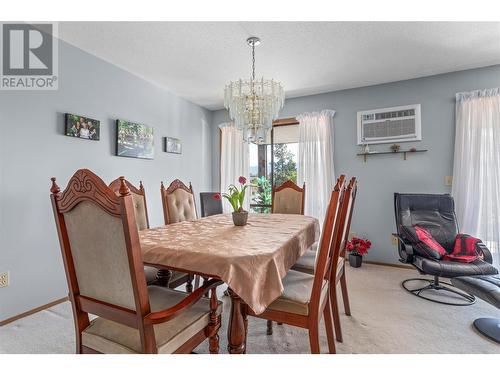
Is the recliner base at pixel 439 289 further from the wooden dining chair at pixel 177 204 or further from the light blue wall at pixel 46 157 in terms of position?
the light blue wall at pixel 46 157

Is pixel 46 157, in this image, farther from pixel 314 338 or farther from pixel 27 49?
pixel 314 338

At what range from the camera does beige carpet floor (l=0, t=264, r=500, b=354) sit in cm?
173

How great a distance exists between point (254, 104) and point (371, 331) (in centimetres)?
208

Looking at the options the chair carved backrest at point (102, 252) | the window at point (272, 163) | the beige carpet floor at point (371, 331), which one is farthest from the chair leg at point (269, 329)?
the window at point (272, 163)

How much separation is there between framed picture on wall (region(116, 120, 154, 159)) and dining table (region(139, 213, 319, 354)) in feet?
5.57

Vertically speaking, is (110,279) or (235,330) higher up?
(110,279)

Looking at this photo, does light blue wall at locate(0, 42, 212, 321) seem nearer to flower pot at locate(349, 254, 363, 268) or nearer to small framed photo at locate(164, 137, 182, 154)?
small framed photo at locate(164, 137, 182, 154)

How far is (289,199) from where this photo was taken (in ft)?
10.5

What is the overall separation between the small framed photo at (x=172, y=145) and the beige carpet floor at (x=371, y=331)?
2205 mm

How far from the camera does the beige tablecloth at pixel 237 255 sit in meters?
1.19

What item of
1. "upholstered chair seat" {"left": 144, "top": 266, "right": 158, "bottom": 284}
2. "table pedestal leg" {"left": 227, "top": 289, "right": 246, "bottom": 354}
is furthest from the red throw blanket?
"upholstered chair seat" {"left": 144, "top": 266, "right": 158, "bottom": 284}

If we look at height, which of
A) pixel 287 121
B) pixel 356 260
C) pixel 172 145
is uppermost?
pixel 287 121

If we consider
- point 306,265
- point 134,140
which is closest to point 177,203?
point 134,140

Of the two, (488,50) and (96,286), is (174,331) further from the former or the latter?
(488,50)
